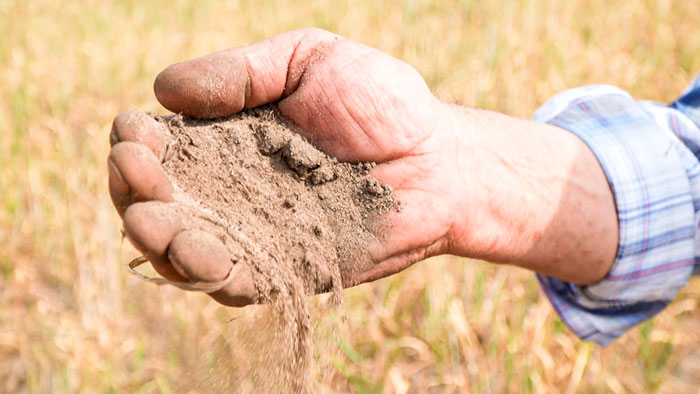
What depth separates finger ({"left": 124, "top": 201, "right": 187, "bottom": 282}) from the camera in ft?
3.56

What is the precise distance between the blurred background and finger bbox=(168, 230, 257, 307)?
144 mm

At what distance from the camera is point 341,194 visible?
1394 millimetres

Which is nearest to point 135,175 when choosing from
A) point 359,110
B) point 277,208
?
point 277,208

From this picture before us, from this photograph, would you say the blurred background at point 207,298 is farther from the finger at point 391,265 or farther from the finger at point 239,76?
the finger at point 239,76

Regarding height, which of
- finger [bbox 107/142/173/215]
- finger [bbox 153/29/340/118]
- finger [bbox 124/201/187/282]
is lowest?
finger [bbox 124/201/187/282]

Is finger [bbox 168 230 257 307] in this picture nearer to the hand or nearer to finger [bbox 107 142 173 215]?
the hand

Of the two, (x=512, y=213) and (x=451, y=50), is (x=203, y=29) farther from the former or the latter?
(x=512, y=213)

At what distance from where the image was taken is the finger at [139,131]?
3.98ft

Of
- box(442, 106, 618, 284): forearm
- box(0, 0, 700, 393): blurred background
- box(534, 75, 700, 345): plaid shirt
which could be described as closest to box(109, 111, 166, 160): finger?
box(0, 0, 700, 393): blurred background

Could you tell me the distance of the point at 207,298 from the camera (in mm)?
2352

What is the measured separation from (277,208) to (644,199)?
892 mm

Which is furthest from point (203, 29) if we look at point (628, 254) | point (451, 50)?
point (628, 254)

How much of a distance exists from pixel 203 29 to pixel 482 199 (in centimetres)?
276

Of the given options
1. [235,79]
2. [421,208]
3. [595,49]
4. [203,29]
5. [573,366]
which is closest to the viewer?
[235,79]
